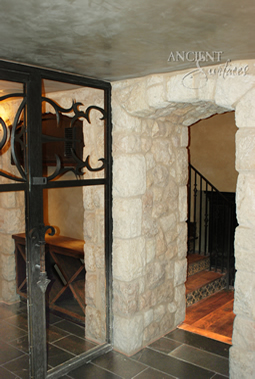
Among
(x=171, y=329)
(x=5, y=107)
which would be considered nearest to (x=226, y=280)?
(x=171, y=329)

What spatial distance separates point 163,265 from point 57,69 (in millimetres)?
1991

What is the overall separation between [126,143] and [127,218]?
0.65 m

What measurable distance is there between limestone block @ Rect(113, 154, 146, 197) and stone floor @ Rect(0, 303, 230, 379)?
142 cm

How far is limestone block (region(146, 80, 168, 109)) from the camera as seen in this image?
8.96ft

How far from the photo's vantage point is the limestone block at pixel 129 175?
303 centimetres

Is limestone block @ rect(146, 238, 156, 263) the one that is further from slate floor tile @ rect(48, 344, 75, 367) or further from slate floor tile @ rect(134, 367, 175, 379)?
slate floor tile @ rect(48, 344, 75, 367)

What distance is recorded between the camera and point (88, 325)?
133 inches

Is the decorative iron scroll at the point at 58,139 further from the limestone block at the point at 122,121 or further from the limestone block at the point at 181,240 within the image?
the limestone block at the point at 181,240

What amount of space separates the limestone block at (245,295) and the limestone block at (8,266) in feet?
8.93

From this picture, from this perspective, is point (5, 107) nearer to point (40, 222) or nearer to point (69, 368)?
point (40, 222)

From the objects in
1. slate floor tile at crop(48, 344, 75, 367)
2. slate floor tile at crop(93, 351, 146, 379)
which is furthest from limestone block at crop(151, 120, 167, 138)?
slate floor tile at crop(48, 344, 75, 367)

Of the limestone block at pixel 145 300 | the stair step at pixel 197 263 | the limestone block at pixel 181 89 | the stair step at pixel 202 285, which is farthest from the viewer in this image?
the stair step at pixel 197 263

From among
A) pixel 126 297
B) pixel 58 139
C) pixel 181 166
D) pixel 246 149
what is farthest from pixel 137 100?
pixel 126 297

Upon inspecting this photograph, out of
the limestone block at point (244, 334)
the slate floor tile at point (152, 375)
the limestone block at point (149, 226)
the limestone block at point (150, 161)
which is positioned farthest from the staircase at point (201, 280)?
the limestone block at point (150, 161)
